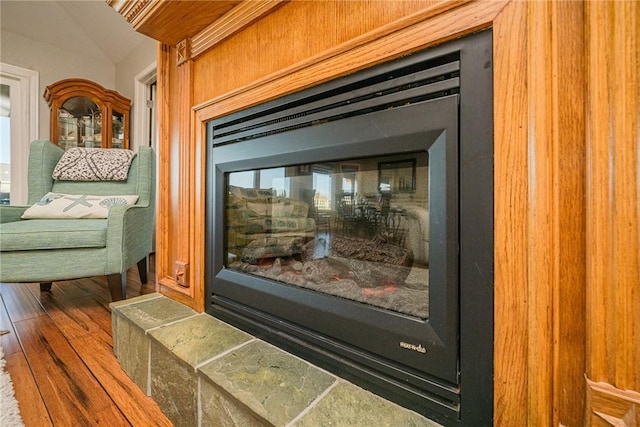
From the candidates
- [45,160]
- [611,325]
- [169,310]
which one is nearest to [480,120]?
[611,325]

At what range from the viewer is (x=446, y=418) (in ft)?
1.54

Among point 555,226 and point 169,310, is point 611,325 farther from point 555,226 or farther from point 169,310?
point 169,310

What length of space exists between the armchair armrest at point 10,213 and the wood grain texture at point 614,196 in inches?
90.7

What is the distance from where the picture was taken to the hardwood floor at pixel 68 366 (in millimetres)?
705

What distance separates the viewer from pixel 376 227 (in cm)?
63

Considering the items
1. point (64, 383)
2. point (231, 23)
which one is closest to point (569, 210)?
point (231, 23)

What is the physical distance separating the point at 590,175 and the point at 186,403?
880mm

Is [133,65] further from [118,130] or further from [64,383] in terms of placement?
[64,383]

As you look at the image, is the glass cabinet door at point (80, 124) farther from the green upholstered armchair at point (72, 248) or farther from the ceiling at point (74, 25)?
the green upholstered armchair at point (72, 248)

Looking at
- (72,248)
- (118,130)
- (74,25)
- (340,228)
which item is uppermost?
(74,25)

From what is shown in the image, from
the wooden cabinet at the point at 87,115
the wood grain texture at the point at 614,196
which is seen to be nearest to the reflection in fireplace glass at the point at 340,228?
the wood grain texture at the point at 614,196

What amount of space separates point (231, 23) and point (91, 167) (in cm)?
153

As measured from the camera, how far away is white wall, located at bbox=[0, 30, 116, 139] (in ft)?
7.75

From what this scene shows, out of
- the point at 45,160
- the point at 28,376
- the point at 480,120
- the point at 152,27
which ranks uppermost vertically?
the point at 152,27
